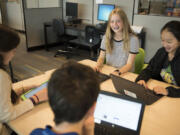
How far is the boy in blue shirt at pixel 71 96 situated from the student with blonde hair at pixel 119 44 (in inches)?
46.9

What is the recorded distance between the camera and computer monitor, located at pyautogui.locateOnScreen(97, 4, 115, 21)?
4016mm

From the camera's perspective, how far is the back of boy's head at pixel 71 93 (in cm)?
64

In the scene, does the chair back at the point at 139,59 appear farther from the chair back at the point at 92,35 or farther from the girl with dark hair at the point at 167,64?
the chair back at the point at 92,35

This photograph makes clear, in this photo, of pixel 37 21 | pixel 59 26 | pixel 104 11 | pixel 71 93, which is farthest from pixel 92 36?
pixel 71 93

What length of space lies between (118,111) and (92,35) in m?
3.00

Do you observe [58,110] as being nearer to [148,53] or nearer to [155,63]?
[155,63]

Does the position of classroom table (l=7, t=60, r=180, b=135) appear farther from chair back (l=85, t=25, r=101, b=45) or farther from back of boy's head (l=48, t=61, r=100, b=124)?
chair back (l=85, t=25, r=101, b=45)

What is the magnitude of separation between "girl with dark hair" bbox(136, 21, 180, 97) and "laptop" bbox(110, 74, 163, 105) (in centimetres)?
11

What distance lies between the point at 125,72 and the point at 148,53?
223cm

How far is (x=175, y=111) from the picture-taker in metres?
1.27

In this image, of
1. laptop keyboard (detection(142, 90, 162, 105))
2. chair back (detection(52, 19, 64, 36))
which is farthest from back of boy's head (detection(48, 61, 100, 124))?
chair back (detection(52, 19, 64, 36))

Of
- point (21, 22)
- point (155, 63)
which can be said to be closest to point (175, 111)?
point (155, 63)

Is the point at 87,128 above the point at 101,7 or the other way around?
the other way around

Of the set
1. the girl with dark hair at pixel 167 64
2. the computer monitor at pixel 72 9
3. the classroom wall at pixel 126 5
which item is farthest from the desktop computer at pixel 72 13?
the girl with dark hair at pixel 167 64
